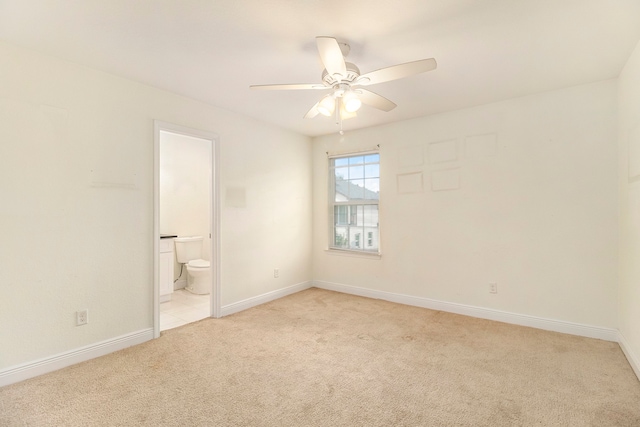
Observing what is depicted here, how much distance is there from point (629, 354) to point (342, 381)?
90.8 inches

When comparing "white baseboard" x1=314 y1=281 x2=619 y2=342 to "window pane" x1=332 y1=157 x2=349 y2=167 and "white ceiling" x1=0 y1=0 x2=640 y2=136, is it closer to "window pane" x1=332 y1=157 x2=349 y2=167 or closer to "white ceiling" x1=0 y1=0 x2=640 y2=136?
"window pane" x1=332 y1=157 x2=349 y2=167

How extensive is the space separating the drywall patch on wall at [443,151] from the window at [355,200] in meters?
0.75

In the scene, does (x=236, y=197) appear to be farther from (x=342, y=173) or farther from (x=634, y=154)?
(x=634, y=154)

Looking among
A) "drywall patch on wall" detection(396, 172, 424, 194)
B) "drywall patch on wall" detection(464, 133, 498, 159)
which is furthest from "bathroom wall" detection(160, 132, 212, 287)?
"drywall patch on wall" detection(464, 133, 498, 159)

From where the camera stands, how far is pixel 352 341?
287 cm

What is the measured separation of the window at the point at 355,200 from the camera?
4.40m

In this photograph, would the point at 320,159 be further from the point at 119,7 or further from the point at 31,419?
the point at 31,419

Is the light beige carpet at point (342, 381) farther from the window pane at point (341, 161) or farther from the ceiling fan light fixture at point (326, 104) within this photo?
the window pane at point (341, 161)

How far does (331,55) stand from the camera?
181cm

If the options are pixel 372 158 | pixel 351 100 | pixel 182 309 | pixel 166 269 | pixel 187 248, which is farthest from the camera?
pixel 187 248

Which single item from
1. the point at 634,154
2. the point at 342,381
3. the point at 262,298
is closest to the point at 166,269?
the point at 262,298

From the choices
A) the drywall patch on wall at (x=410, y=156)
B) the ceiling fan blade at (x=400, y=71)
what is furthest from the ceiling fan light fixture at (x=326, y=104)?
the drywall patch on wall at (x=410, y=156)

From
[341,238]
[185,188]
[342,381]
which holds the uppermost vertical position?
[185,188]

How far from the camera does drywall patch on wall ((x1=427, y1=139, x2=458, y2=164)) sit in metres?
3.65
